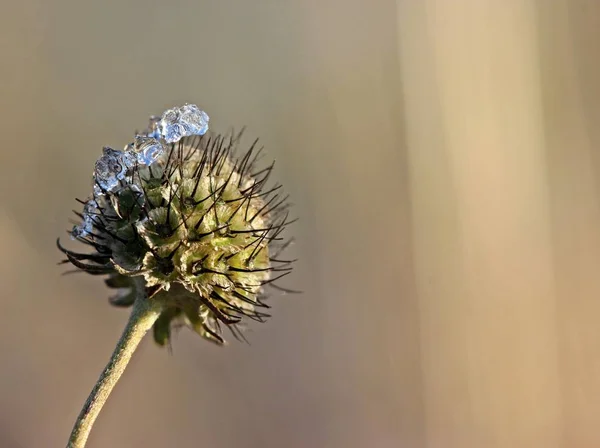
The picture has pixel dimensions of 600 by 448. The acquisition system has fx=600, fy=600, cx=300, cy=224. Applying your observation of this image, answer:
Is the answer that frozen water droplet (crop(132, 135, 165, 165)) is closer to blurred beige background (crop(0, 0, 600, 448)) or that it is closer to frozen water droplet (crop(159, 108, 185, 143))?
frozen water droplet (crop(159, 108, 185, 143))

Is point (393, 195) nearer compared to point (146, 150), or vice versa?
point (146, 150)

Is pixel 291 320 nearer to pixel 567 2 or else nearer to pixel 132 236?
pixel 132 236

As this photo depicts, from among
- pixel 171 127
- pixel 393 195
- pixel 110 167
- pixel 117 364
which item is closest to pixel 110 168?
pixel 110 167

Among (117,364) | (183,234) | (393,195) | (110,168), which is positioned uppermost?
(393,195)

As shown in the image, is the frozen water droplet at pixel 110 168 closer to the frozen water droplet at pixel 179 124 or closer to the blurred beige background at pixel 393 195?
the frozen water droplet at pixel 179 124

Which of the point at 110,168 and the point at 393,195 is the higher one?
the point at 393,195

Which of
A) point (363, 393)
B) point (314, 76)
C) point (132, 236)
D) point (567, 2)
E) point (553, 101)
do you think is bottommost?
point (363, 393)

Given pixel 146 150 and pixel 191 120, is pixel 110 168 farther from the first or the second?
pixel 191 120

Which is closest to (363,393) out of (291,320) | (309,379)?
(309,379)

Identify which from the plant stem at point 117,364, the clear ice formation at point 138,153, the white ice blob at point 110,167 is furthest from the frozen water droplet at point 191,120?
the plant stem at point 117,364
